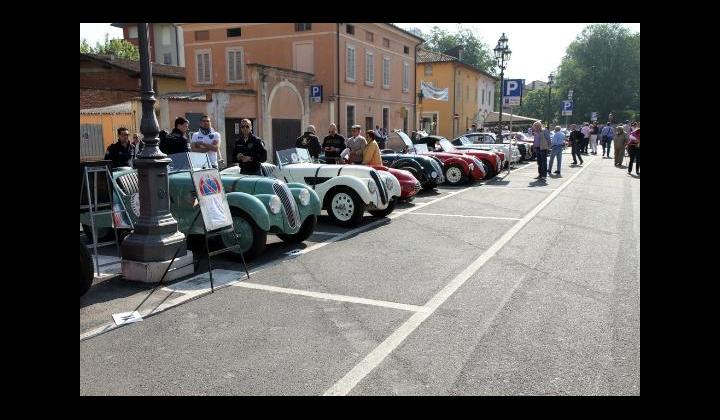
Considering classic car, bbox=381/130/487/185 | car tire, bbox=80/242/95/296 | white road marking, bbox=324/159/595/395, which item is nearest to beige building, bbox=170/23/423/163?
classic car, bbox=381/130/487/185

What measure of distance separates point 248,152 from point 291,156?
1.75m

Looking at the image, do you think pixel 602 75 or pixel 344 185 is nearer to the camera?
pixel 344 185

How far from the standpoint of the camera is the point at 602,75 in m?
79.3

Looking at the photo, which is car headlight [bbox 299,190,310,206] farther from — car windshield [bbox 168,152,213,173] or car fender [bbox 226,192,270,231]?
car windshield [bbox 168,152,213,173]

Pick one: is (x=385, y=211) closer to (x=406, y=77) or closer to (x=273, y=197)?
(x=273, y=197)

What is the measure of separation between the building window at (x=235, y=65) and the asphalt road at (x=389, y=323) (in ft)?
67.0

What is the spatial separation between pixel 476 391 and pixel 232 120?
58.8 feet

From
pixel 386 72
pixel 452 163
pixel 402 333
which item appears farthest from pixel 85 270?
pixel 386 72

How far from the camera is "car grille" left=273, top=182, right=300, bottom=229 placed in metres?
7.32
